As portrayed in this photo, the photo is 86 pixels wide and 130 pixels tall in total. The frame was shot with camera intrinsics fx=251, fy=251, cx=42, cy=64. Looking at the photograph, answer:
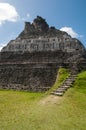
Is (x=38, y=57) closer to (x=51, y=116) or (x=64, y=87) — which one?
(x=64, y=87)

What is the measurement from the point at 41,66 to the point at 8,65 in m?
6.06

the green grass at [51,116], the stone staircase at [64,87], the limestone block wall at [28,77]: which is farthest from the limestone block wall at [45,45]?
the green grass at [51,116]

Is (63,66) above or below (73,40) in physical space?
below

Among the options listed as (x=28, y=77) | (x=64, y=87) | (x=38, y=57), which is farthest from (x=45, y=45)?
(x=64, y=87)

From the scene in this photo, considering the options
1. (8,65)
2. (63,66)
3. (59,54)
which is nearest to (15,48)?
(8,65)

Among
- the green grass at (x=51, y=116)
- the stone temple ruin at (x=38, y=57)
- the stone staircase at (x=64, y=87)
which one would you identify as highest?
the stone temple ruin at (x=38, y=57)

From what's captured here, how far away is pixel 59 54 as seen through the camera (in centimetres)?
4216

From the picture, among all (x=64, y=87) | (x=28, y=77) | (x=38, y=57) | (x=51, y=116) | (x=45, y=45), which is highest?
(x=45, y=45)

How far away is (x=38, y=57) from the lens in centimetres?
4262

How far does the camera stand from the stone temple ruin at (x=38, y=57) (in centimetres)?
3709

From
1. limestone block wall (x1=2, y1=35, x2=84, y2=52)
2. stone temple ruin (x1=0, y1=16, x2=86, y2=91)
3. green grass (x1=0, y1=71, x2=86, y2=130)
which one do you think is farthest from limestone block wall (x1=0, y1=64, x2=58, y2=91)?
green grass (x1=0, y1=71, x2=86, y2=130)

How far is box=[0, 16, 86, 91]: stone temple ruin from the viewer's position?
37.1 m

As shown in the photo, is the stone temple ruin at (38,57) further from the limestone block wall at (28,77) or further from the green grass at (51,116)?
the green grass at (51,116)

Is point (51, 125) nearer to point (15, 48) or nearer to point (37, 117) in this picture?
point (37, 117)
